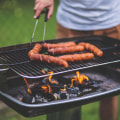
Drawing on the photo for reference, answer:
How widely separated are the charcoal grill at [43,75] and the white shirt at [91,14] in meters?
0.18

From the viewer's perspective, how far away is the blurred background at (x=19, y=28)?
429cm

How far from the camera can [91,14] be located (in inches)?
124

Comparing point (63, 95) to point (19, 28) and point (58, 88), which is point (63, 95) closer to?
point (58, 88)

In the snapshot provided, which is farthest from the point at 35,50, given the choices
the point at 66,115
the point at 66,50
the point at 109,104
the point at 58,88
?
the point at 109,104

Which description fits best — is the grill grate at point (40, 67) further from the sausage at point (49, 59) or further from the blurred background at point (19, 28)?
the blurred background at point (19, 28)

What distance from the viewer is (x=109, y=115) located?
3475 mm

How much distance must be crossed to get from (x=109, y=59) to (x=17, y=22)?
6.63 metres

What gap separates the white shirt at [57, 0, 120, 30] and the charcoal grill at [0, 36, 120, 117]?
0.59 ft

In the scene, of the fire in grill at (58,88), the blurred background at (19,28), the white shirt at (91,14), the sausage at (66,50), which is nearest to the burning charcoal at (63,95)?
the fire in grill at (58,88)

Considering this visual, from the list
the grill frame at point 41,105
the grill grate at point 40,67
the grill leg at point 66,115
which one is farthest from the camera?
the grill leg at point 66,115

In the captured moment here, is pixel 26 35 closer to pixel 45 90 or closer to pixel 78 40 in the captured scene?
pixel 78 40

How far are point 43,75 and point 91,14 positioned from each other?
4.64 feet

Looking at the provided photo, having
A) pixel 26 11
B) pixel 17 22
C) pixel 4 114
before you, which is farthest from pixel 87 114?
pixel 26 11

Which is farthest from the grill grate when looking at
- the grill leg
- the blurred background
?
the blurred background
